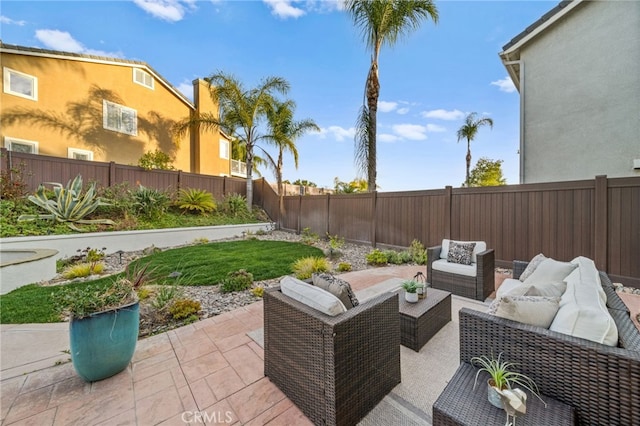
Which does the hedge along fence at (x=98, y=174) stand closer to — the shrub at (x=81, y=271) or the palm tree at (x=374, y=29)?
the shrub at (x=81, y=271)

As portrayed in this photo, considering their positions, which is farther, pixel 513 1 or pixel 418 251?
pixel 513 1

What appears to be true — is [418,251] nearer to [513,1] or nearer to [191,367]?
[191,367]

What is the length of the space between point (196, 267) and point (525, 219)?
692cm

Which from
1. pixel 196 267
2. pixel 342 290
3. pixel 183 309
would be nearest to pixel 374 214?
pixel 196 267

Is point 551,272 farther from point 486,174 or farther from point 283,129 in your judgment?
point 486,174

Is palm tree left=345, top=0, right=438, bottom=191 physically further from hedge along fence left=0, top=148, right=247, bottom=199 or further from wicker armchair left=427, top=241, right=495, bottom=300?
hedge along fence left=0, top=148, right=247, bottom=199

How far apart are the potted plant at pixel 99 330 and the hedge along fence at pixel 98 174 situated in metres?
8.32

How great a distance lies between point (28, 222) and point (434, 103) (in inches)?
514

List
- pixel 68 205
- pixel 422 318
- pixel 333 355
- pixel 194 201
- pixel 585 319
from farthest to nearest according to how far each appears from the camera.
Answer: pixel 194 201, pixel 68 205, pixel 422 318, pixel 333 355, pixel 585 319

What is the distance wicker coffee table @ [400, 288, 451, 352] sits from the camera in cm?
249

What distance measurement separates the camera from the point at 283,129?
1151cm

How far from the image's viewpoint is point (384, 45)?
746 cm

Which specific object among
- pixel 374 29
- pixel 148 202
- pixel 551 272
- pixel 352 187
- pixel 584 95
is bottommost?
pixel 551 272

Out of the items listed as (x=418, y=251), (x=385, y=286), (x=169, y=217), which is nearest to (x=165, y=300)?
(x=385, y=286)
